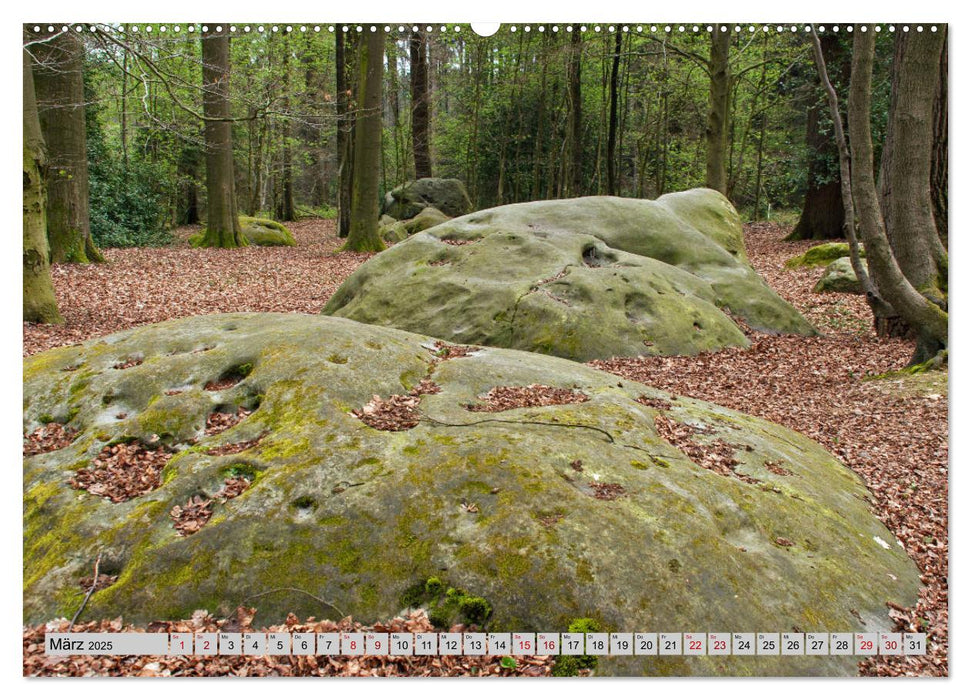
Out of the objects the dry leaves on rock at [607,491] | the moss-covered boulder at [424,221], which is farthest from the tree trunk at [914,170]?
the moss-covered boulder at [424,221]

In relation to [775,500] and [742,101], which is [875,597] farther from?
[742,101]

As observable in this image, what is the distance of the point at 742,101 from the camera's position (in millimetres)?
27891

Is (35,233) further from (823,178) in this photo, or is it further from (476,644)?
(823,178)

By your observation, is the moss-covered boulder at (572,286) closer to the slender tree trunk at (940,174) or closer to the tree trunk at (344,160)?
the slender tree trunk at (940,174)

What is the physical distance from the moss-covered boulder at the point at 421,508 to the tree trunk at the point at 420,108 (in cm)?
2027

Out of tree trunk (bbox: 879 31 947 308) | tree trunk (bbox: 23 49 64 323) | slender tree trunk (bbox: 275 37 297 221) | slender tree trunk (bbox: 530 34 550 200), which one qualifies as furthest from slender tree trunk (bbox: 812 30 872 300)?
slender tree trunk (bbox: 275 37 297 221)

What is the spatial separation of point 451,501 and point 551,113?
27262 millimetres

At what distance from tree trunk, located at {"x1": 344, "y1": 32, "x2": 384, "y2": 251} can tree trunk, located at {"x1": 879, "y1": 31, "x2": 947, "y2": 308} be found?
12.9 meters

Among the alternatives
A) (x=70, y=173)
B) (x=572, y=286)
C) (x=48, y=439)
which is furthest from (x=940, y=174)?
(x=70, y=173)

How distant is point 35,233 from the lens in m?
8.36

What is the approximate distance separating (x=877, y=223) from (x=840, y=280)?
6657 millimetres

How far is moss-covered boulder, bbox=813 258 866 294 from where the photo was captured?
1334 cm

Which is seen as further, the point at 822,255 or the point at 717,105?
the point at 717,105

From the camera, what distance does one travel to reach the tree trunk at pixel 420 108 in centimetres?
2388
